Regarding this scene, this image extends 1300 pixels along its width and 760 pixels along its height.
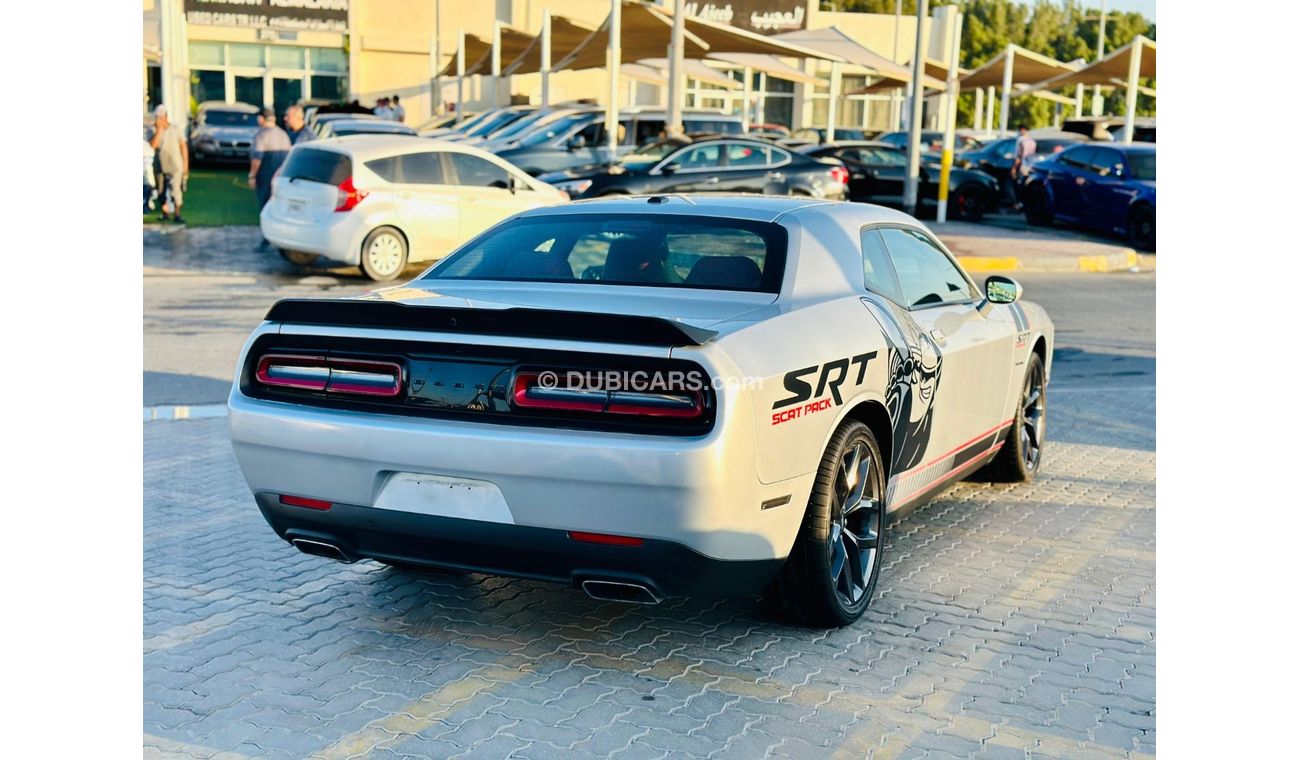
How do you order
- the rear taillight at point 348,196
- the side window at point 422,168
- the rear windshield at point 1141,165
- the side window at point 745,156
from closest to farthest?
1. the rear taillight at point 348,196
2. the side window at point 422,168
3. the side window at point 745,156
4. the rear windshield at point 1141,165

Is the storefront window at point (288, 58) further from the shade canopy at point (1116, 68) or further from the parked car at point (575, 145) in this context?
the parked car at point (575, 145)

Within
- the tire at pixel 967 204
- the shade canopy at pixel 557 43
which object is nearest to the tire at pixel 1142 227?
the tire at pixel 967 204

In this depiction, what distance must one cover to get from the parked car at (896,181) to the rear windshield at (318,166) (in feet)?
35.5

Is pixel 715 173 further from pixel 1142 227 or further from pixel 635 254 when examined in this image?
pixel 635 254

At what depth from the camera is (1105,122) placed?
32.8 meters

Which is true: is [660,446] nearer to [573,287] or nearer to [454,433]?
[454,433]

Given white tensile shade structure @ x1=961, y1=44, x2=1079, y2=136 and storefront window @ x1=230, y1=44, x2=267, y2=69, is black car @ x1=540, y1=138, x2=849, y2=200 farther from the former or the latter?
storefront window @ x1=230, y1=44, x2=267, y2=69

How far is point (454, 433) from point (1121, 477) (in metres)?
4.51

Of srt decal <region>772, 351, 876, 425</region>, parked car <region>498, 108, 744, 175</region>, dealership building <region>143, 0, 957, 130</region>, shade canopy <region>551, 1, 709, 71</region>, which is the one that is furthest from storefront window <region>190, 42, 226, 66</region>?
srt decal <region>772, 351, 876, 425</region>

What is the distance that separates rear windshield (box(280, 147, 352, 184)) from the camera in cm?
1524

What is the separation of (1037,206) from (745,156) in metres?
6.13

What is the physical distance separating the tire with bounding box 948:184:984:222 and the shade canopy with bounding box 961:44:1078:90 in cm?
1447

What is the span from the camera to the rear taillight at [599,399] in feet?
13.3
